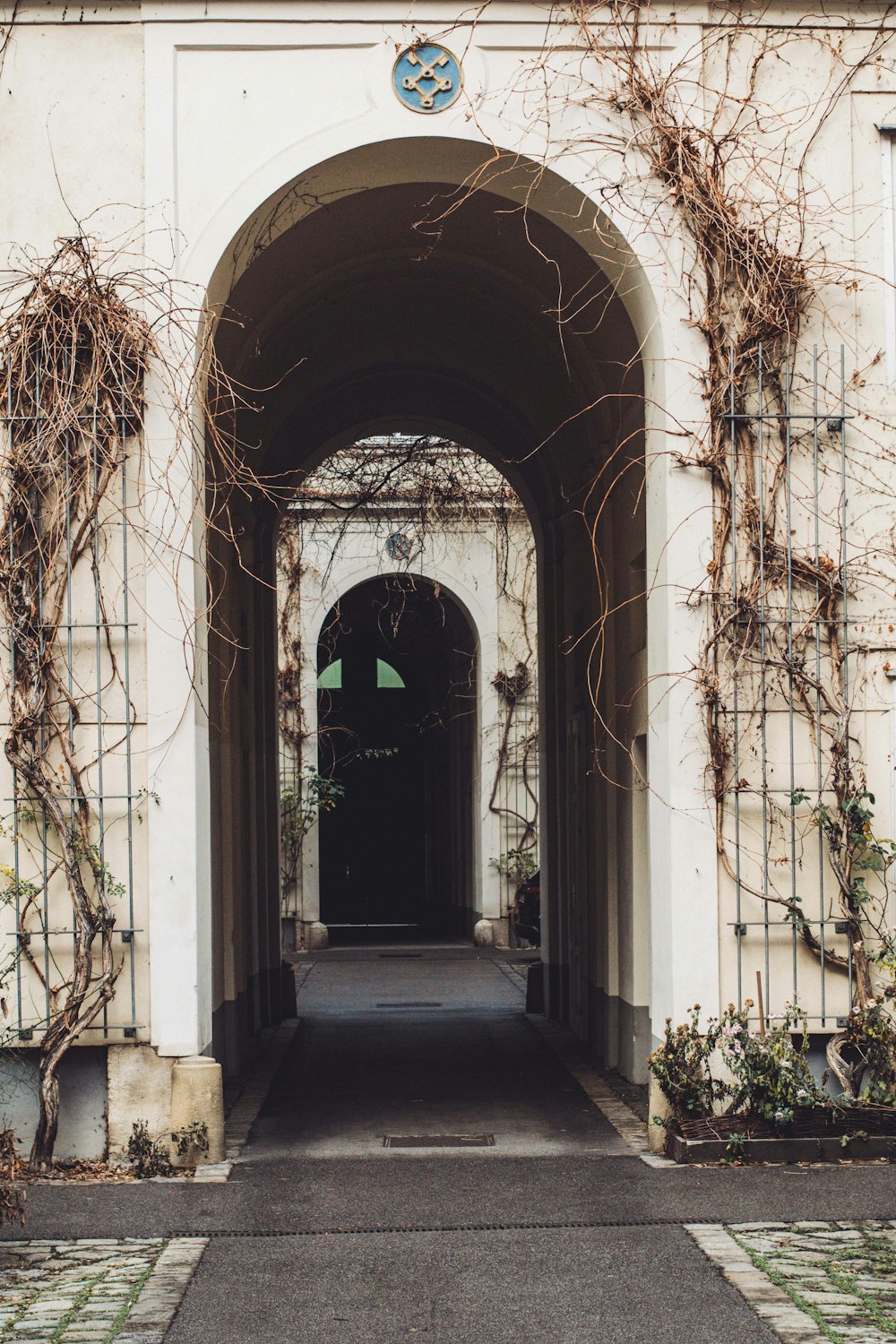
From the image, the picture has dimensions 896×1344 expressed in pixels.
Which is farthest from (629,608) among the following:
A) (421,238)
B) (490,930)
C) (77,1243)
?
(490,930)

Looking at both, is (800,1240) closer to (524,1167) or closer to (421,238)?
(524,1167)

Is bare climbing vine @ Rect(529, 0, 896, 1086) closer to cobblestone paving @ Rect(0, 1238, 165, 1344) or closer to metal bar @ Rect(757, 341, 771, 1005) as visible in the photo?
metal bar @ Rect(757, 341, 771, 1005)

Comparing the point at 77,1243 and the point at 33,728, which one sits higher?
the point at 33,728

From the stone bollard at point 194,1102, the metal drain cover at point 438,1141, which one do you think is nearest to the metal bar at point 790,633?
the metal drain cover at point 438,1141

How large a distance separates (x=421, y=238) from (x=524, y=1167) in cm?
574

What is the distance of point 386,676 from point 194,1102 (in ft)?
70.5

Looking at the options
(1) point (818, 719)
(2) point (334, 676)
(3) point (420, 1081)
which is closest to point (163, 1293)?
(1) point (818, 719)

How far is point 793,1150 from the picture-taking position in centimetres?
701

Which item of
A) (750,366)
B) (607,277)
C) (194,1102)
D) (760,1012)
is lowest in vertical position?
(194,1102)

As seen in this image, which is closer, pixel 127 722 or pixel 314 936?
pixel 127 722

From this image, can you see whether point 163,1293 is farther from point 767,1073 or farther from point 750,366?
point 750,366

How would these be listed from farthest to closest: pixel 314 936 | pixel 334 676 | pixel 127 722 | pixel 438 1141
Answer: pixel 334 676 < pixel 314 936 < pixel 438 1141 < pixel 127 722

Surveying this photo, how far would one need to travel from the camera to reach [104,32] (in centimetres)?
755

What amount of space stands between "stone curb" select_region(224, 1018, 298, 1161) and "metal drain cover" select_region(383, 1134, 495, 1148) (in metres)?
0.80
